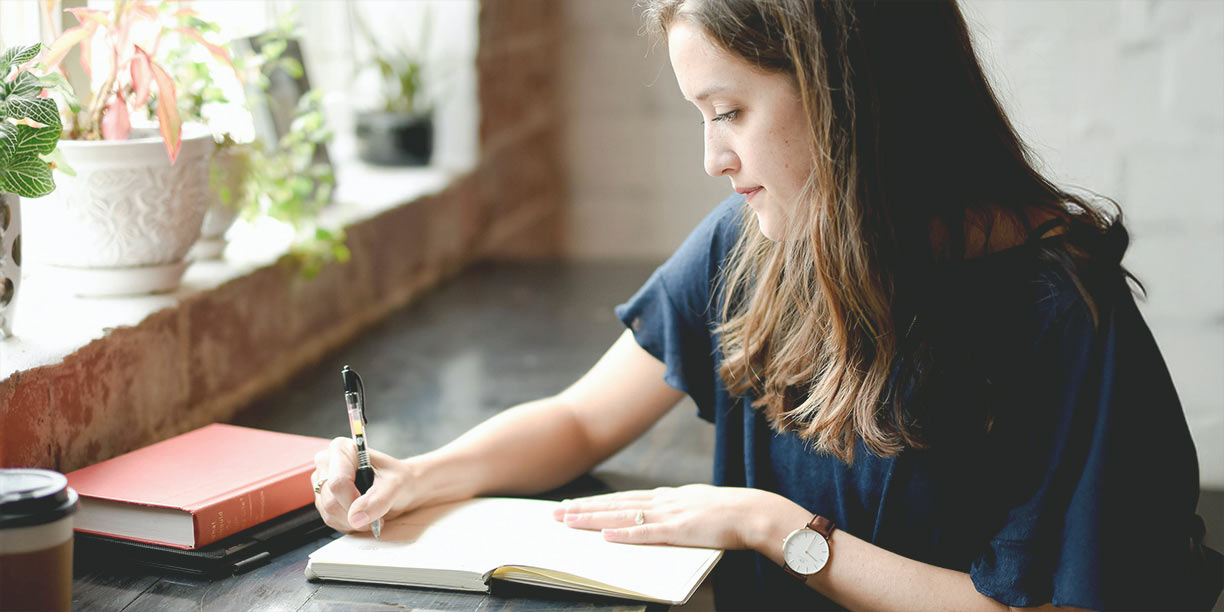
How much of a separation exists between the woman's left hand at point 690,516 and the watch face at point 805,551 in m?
0.02

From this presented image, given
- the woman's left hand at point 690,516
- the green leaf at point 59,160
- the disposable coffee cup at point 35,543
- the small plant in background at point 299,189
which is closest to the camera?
the disposable coffee cup at point 35,543

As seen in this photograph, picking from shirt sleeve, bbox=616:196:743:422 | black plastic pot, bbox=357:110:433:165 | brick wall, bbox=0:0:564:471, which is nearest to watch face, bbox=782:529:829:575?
shirt sleeve, bbox=616:196:743:422

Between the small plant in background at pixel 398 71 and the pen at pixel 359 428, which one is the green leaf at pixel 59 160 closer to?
the pen at pixel 359 428

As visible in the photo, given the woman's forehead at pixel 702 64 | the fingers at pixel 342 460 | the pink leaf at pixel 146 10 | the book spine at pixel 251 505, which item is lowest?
the book spine at pixel 251 505

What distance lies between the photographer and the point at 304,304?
186 cm

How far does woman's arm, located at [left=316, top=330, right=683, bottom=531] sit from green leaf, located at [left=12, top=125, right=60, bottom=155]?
40cm

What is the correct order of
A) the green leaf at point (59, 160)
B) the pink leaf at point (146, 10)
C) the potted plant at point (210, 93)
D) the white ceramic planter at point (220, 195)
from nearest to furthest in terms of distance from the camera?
1. the green leaf at point (59, 160)
2. the pink leaf at point (146, 10)
3. the potted plant at point (210, 93)
4. the white ceramic planter at point (220, 195)

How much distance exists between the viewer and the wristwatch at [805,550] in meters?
1.13

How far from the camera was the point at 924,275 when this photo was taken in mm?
1104

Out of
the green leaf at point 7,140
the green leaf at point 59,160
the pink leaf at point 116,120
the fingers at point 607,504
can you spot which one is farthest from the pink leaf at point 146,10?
the fingers at point 607,504

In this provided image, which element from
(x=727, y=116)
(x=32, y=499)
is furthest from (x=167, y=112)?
(x=727, y=116)

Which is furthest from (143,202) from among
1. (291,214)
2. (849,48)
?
(849,48)

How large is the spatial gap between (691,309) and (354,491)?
46 centimetres

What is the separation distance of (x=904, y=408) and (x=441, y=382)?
84cm
